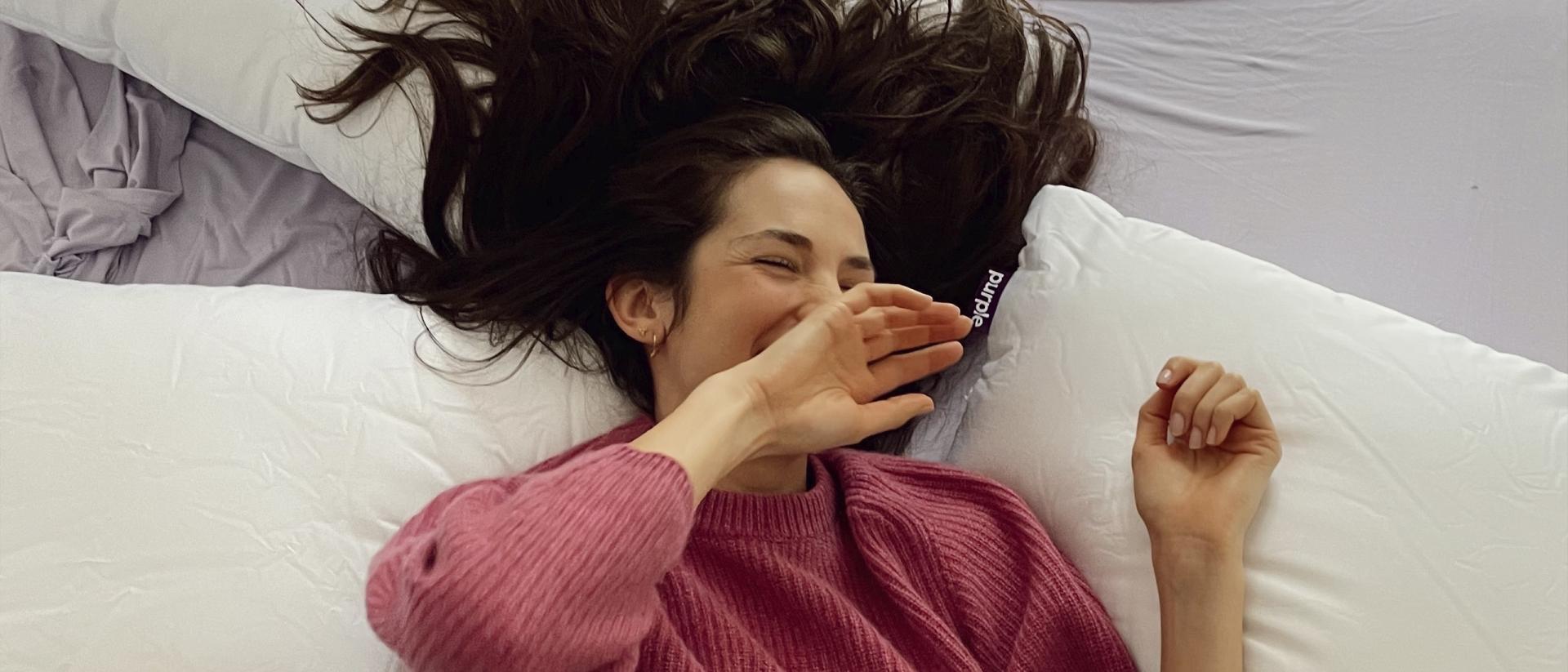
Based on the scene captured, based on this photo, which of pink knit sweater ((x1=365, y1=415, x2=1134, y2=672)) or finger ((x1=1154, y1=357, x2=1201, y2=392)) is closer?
pink knit sweater ((x1=365, y1=415, x2=1134, y2=672))

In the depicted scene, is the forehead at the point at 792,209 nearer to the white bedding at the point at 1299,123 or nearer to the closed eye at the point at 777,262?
the closed eye at the point at 777,262

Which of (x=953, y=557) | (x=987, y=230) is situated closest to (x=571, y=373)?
(x=953, y=557)

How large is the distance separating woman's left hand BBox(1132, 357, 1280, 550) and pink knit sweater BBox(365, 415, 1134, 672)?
0.13 meters

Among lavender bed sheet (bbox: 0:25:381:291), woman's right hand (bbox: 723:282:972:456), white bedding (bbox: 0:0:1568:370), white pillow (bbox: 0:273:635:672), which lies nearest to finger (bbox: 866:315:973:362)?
woman's right hand (bbox: 723:282:972:456)

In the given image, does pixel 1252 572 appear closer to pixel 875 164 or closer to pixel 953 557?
pixel 953 557

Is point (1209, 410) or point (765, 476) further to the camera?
point (765, 476)

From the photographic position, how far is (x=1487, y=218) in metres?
1.35

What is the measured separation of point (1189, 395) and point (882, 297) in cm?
29

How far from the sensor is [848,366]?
107 cm

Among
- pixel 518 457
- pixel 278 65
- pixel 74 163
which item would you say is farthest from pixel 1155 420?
pixel 74 163

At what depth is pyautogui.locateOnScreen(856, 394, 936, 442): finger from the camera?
1067 mm

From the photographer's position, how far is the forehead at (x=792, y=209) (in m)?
1.10

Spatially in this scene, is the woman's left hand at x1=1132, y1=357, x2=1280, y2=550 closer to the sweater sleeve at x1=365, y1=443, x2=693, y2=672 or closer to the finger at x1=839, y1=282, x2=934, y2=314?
the finger at x1=839, y1=282, x2=934, y2=314

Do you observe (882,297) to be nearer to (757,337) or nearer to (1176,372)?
(757,337)
